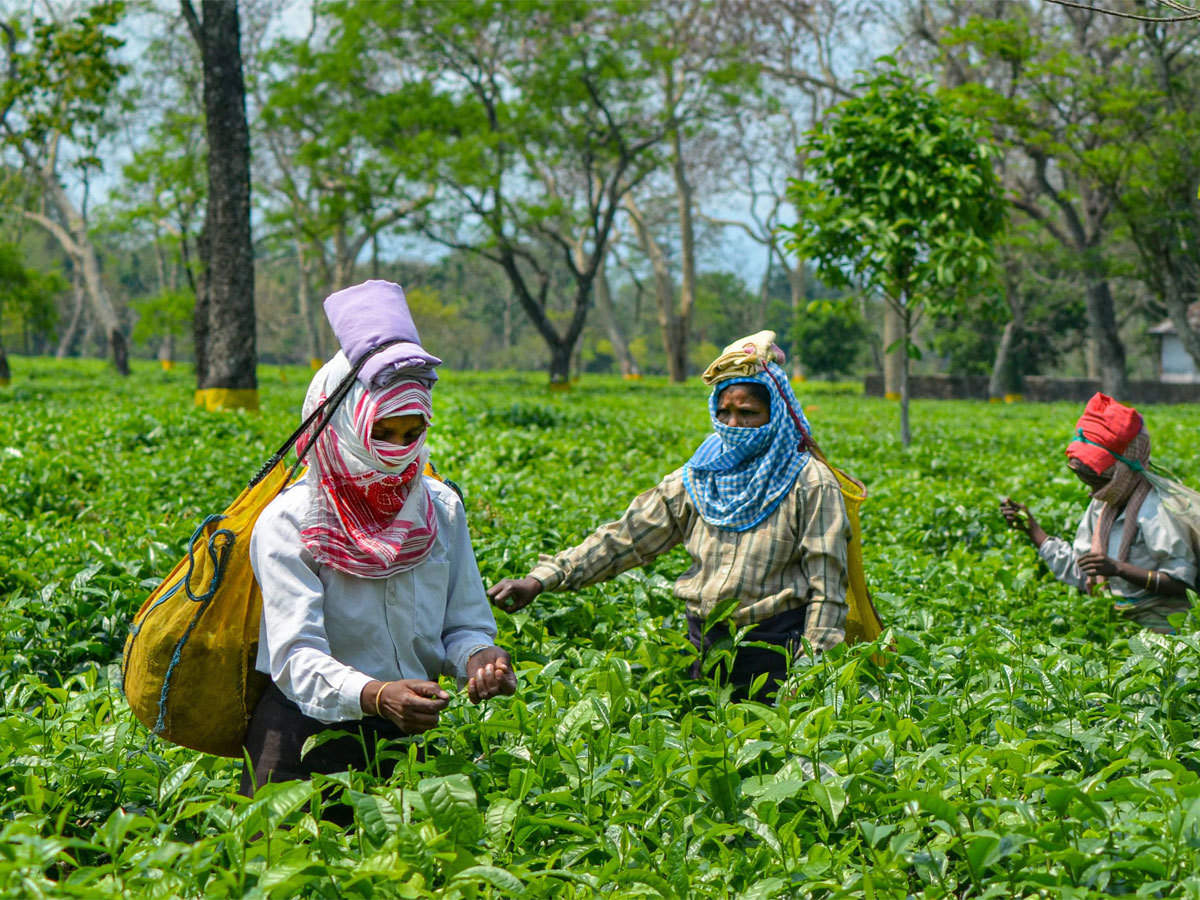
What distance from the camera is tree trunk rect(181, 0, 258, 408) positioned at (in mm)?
11922

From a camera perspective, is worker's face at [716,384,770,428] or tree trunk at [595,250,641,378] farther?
tree trunk at [595,250,641,378]

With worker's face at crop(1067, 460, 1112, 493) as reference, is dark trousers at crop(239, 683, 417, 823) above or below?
below

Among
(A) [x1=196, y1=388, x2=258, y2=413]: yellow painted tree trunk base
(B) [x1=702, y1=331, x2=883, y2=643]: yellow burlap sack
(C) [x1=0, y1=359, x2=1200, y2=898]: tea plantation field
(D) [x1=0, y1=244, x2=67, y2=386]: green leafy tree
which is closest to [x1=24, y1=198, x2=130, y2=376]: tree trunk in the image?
(D) [x1=0, y1=244, x2=67, y2=386]: green leafy tree

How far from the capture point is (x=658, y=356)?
67188 mm

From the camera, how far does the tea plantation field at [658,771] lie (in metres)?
1.86

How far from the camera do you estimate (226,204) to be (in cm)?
1199

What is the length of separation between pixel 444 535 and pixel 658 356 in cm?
6497

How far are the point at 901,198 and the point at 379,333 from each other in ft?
29.6

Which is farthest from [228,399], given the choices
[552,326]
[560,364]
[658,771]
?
[560,364]

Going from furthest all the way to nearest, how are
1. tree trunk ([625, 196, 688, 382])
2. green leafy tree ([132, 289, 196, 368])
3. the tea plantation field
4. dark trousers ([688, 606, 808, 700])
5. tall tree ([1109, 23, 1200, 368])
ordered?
tree trunk ([625, 196, 688, 382])
green leafy tree ([132, 289, 196, 368])
tall tree ([1109, 23, 1200, 368])
dark trousers ([688, 606, 808, 700])
the tea plantation field

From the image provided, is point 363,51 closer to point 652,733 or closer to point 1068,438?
point 1068,438

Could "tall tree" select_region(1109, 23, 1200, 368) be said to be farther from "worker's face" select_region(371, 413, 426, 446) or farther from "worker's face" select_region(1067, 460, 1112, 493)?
"worker's face" select_region(371, 413, 426, 446)

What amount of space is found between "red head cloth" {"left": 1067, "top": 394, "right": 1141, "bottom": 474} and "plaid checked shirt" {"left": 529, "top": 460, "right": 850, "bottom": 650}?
1.47m

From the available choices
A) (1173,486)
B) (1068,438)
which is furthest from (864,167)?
(1173,486)
